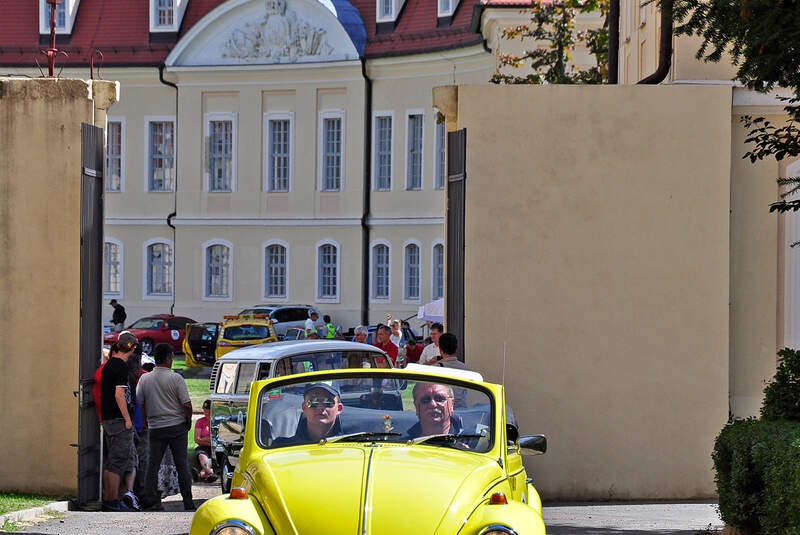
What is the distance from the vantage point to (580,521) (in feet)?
41.6

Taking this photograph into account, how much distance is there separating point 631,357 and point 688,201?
1.75 meters

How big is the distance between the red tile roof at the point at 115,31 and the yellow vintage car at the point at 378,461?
4247cm

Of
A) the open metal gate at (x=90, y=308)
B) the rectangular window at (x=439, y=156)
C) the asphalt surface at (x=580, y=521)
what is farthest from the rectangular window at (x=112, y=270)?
the asphalt surface at (x=580, y=521)

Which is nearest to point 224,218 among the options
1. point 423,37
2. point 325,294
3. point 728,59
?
point 325,294

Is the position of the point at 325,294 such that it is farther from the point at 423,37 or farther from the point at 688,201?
the point at 688,201

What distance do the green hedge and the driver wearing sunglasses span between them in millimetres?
2196

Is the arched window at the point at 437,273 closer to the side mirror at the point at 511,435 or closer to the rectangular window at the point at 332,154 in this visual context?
the rectangular window at the point at 332,154

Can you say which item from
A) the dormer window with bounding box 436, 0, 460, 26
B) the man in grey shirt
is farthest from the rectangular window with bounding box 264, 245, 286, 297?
the man in grey shirt

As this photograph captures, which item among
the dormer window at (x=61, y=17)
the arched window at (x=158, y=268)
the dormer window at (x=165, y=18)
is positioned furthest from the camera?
the dormer window at (x=61, y=17)

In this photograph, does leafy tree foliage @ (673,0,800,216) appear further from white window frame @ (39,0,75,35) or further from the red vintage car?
white window frame @ (39,0,75,35)

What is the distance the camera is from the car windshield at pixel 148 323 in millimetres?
46875

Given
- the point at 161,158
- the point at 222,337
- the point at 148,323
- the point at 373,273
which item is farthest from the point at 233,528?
the point at 161,158

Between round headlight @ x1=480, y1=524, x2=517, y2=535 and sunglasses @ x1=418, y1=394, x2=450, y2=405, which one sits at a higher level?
sunglasses @ x1=418, y1=394, x2=450, y2=405

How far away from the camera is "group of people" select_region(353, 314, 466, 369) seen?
43.4ft
